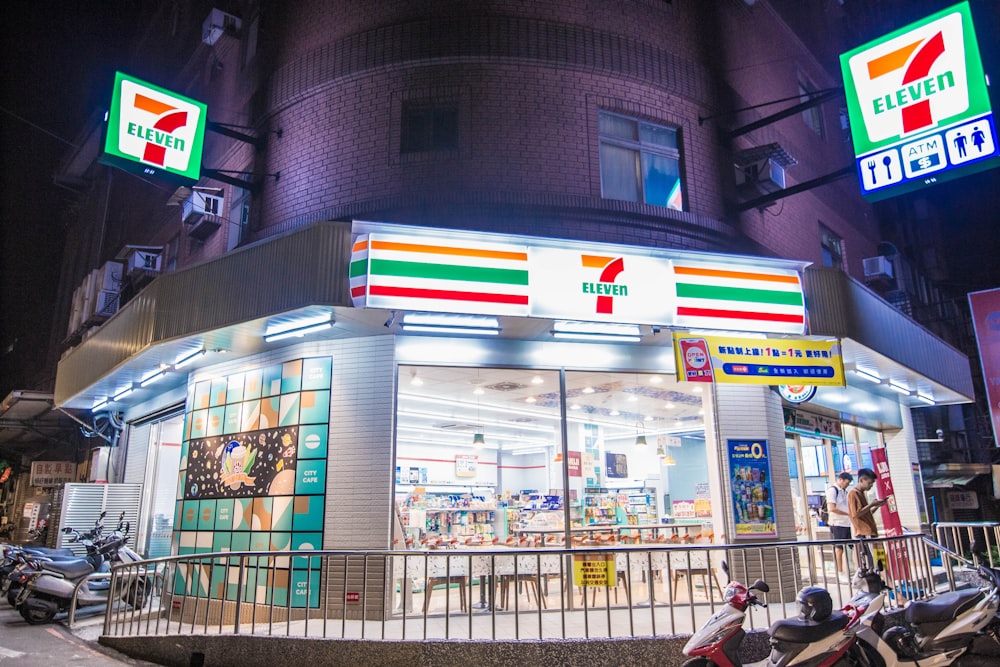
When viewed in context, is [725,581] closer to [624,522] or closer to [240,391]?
[624,522]

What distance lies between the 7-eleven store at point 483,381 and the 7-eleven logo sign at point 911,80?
259 centimetres

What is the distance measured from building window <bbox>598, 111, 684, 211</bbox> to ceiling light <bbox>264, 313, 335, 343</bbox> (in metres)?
5.31

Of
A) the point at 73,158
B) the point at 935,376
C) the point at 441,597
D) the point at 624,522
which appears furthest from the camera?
the point at 73,158

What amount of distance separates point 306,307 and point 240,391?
363 centimetres

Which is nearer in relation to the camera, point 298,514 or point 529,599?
point 529,599

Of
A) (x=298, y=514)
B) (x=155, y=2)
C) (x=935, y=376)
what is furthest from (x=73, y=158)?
(x=935, y=376)

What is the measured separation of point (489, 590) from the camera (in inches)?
359

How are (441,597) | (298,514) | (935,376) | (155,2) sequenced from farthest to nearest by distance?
(155,2), (935,376), (298,514), (441,597)

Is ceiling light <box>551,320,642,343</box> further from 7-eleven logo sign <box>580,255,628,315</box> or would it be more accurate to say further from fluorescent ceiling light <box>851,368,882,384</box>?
fluorescent ceiling light <box>851,368,882,384</box>

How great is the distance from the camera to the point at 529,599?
988cm

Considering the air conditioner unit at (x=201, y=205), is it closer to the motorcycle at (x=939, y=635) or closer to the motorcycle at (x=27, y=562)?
the motorcycle at (x=27, y=562)

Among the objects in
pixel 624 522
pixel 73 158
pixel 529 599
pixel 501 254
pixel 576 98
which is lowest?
pixel 529 599

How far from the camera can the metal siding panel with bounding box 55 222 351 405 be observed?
952cm

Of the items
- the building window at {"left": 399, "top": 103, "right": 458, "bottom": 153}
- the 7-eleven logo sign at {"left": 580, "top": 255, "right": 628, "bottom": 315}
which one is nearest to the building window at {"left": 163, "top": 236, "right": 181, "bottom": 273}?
the building window at {"left": 399, "top": 103, "right": 458, "bottom": 153}
